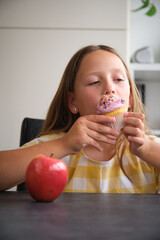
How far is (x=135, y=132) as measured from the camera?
93cm

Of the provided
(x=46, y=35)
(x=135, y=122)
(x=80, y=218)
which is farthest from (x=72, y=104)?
(x=46, y=35)

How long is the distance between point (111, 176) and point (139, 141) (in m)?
0.37

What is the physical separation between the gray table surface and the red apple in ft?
0.07

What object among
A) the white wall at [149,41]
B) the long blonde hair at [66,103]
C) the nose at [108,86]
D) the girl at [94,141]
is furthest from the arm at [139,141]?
the white wall at [149,41]

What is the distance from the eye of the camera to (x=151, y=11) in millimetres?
983

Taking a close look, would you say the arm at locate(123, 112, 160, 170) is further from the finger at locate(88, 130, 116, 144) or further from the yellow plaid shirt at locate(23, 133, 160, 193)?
the yellow plaid shirt at locate(23, 133, 160, 193)

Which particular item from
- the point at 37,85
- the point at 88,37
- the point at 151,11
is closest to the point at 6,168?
the point at 151,11

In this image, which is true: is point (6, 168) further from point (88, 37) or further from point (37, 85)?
point (88, 37)

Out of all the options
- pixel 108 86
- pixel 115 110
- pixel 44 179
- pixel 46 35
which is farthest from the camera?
pixel 46 35

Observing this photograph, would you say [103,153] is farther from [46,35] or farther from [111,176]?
[46,35]

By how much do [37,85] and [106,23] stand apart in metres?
0.81

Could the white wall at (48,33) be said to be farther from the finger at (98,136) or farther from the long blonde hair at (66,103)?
the finger at (98,136)

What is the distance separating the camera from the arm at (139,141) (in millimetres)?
934

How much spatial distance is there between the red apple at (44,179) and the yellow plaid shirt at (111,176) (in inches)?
22.3
